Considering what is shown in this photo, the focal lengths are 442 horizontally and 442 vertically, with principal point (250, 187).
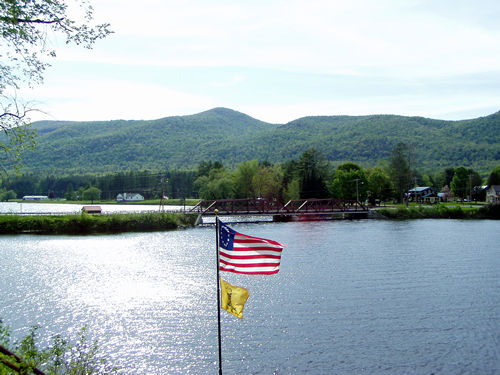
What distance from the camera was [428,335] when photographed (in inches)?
822

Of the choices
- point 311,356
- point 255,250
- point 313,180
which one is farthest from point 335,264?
point 313,180

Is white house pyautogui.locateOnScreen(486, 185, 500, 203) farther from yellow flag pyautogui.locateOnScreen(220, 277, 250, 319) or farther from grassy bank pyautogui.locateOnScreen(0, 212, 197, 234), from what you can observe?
yellow flag pyautogui.locateOnScreen(220, 277, 250, 319)

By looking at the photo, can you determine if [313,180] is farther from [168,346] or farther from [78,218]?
[168,346]

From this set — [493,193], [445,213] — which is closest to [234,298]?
[445,213]

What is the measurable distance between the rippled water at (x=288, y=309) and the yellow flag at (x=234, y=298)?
631 cm

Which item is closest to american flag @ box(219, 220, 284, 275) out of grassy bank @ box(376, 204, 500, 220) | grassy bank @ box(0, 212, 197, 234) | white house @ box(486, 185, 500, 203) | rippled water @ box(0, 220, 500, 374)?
rippled water @ box(0, 220, 500, 374)

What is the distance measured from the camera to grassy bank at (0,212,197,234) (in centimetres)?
7406

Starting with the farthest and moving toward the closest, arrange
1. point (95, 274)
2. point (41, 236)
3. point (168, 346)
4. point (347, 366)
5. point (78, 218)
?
1. point (78, 218)
2. point (41, 236)
3. point (95, 274)
4. point (168, 346)
5. point (347, 366)

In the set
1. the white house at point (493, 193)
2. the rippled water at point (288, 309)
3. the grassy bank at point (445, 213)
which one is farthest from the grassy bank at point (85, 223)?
the white house at point (493, 193)

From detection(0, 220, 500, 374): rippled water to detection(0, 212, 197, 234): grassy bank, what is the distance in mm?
28548

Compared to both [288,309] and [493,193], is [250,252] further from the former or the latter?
[493,193]

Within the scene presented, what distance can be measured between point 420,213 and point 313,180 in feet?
119

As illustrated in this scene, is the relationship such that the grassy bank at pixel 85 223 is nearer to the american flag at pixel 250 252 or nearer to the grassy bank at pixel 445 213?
the grassy bank at pixel 445 213

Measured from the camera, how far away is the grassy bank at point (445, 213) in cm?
8938
